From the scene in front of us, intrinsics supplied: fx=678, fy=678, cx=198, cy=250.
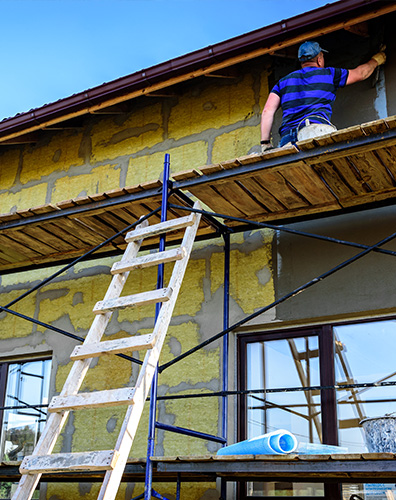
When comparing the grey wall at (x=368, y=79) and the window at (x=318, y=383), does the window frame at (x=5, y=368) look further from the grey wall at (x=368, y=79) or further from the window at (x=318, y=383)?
the grey wall at (x=368, y=79)

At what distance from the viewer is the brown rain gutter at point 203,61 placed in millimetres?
5617

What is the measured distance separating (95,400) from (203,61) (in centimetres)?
355

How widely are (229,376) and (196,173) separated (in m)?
1.77

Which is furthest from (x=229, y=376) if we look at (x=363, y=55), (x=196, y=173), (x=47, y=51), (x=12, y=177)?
(x=47, y=51)

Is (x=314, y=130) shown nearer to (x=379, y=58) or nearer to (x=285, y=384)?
(x=379, y=58)

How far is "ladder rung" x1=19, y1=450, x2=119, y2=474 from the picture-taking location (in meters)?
3.64

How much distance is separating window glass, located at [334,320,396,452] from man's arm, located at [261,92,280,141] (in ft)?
5.66

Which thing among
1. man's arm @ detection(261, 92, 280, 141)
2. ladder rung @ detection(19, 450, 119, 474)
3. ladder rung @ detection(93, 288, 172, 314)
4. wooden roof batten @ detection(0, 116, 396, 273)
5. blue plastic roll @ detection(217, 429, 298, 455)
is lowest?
ladder rung @ detection(19, 450, 119, 474)

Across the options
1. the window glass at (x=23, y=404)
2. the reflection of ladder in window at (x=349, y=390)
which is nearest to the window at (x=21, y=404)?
the window glass at (x=23, y=404)

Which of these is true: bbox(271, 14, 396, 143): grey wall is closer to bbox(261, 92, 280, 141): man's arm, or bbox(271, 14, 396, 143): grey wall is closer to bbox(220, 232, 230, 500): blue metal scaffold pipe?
bbox(261, 92, 280, 141): man's arm

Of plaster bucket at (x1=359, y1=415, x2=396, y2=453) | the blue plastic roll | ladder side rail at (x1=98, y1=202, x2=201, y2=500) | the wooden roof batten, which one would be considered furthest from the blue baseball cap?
the blue plastic roll

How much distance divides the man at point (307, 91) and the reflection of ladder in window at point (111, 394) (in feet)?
4.15

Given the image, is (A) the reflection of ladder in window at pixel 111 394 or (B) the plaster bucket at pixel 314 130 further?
(B) the plaster bucket at pixel 314 130

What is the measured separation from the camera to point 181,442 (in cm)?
562
